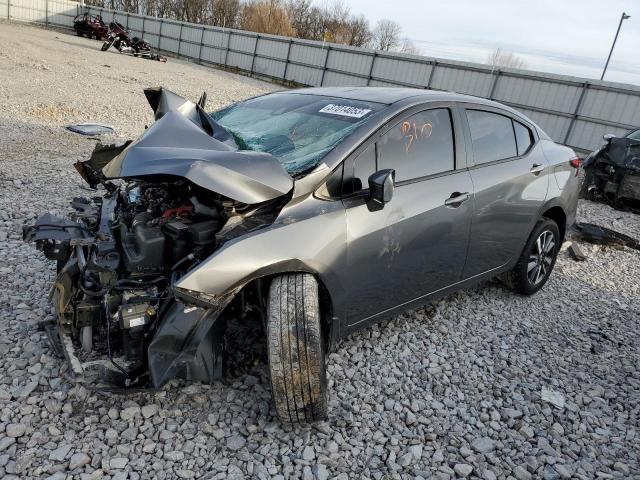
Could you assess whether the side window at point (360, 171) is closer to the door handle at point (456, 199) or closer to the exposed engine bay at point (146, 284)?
the exposed engine bay at point (146, 284)

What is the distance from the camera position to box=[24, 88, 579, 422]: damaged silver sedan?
7.55ft

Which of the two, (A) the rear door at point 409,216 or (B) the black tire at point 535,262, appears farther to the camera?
(B) the black tire at point 535,262

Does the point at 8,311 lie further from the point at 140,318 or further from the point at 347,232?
the point at 347,232

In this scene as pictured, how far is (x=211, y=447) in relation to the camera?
2326mm

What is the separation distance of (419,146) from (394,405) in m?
1.58

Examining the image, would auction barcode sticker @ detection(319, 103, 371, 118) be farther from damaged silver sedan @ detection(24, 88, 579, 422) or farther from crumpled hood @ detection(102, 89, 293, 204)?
crumpled hood @ detection(102, 89, 293, 204)

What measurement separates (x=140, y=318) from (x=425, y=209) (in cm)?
174

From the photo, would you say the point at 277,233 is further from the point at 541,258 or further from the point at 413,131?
the point at 541,258

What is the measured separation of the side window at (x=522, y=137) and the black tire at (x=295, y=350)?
241 cm

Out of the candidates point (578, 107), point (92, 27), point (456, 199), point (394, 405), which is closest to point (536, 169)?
point (456, 199)

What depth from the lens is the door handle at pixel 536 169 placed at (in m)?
3.82

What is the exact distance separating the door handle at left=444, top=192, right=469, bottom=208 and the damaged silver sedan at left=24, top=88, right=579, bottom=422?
0.02m

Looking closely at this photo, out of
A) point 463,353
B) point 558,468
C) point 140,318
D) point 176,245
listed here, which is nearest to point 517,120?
point 463,353

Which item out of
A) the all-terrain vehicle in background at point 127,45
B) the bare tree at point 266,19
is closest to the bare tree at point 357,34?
the bare tree at point 266,19
